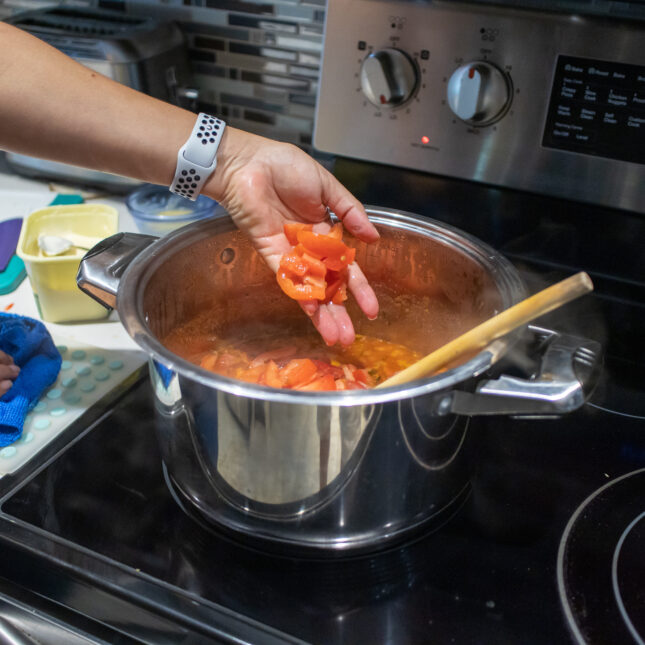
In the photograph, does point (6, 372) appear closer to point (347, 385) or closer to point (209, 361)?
point (209, 361)

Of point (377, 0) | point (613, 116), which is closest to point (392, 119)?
point (377, 0)

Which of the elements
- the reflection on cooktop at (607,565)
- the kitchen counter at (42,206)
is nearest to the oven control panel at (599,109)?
the reflection on cooktop at (607,565)

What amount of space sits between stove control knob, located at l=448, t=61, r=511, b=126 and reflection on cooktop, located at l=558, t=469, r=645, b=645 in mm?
479

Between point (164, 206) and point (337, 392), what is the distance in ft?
2.47

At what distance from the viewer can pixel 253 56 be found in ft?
4.15

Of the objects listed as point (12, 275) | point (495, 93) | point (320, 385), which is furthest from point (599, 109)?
point (12, 275)

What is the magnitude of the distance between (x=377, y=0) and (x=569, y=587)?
29.2 inches

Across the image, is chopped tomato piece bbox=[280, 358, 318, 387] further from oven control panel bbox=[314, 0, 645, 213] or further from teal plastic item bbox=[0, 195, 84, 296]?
teal plastic item bbox=[0, 195, 84, 296]

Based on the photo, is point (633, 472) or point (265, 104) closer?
point (633, 472)

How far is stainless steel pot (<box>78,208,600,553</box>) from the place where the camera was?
Answer: 0.56m

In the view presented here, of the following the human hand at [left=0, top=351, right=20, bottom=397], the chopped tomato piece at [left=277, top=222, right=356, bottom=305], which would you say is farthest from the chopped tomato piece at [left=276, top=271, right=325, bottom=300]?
the human hand at [left=0, top=351, right=20, bottom=397]

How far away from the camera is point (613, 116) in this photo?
2.72ft

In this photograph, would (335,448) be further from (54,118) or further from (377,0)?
(377,0)

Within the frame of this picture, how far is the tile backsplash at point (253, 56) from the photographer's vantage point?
1199 mm
